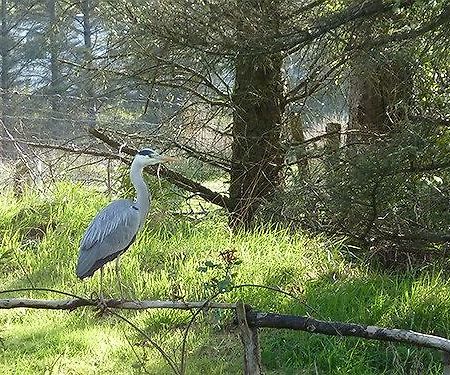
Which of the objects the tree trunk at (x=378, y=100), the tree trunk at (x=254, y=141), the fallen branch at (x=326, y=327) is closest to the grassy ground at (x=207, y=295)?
the tree trunk at (x=254, y=141)

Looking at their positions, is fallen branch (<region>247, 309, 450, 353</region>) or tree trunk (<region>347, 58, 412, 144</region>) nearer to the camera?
fallen branch (<region>247, 309, 450, 353</region>)

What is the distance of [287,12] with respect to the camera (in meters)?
4.73

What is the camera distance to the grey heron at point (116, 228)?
3555 mm

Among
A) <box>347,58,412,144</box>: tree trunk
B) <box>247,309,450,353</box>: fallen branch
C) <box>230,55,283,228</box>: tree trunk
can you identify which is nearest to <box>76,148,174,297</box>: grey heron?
<box>247,309,450,353</box>: fallen branch

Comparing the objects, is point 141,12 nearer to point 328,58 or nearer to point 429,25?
point 328,58

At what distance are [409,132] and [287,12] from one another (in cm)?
124

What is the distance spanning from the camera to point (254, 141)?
6.67 m

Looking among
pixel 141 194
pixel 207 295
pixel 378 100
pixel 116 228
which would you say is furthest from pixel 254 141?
pixel 116 228

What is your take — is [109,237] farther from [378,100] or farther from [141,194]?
[378,100]

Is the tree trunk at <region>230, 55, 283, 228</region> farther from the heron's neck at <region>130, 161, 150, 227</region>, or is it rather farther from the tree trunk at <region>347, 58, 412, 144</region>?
the heron's neck at <region>130, 161, 150, 227</region>

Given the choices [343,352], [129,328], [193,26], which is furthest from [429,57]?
[129,328]

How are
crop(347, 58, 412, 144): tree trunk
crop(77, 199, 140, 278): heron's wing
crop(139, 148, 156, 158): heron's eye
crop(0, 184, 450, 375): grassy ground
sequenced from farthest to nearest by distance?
crop(347, 58, 412, 144): tree trunk → crop(0, 184, 450, 375): grassy ground → crop(139, 148, 156, 158): heron's eye → crop(77, 199, 140, 278): heron's wing

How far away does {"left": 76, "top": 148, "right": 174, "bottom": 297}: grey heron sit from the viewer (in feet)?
11.7

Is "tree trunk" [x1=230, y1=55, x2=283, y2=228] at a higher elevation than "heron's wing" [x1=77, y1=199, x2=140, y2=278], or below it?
higher
